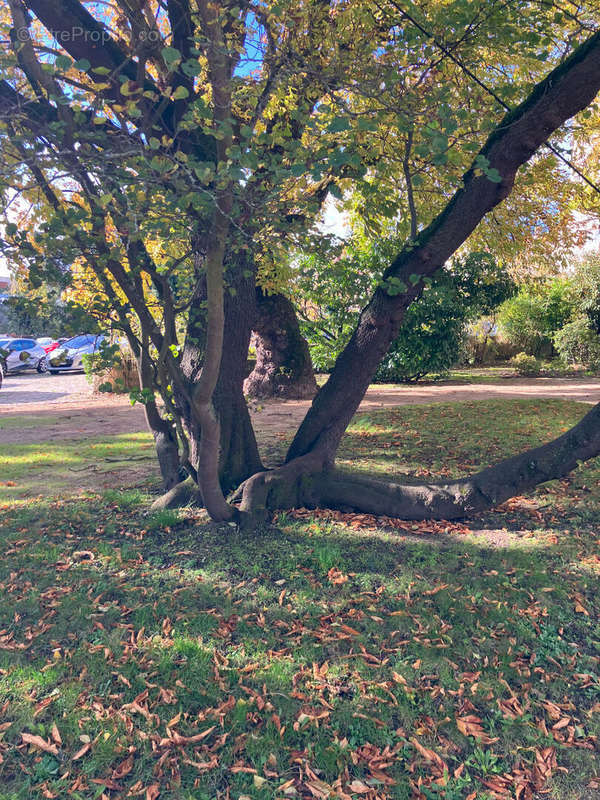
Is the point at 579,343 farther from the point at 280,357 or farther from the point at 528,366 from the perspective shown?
the point at 280,357

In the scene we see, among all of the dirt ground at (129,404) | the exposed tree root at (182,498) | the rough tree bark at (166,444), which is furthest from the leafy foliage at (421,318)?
the exposed tree root at (182,498)

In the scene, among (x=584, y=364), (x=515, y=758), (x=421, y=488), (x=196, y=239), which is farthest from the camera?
(x=584, y=364)

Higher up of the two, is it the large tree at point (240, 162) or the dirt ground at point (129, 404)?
the large tree at point (240, 162)

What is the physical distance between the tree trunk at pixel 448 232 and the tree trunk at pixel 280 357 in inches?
262

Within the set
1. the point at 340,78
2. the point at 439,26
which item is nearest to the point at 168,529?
the point at 340,78

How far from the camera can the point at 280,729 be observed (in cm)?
269

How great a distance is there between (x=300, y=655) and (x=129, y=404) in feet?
34.4

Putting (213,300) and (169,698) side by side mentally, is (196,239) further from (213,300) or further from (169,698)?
(169,698)

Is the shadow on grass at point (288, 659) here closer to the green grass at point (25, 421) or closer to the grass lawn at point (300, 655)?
the grass lawn at point (300, 655)

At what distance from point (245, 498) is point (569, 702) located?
287cm

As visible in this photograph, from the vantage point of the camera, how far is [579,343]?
683 inches

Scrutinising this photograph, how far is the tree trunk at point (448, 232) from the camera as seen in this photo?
4227 mm

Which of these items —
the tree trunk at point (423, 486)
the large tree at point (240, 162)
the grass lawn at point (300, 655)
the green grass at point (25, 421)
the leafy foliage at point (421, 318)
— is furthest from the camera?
the leafy foliage at point (421, 318)

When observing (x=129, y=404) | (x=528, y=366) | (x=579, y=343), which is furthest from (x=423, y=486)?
(x=579, y=343)
